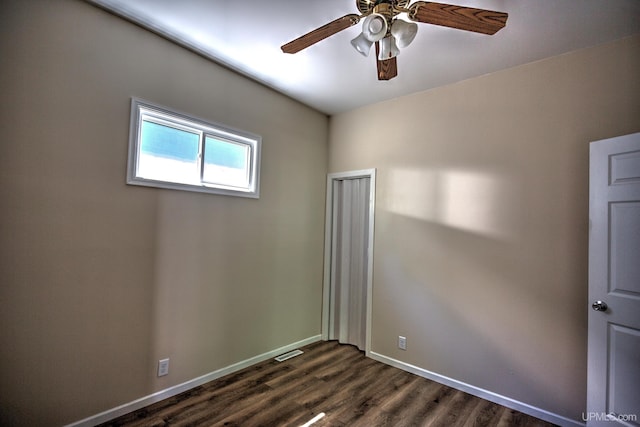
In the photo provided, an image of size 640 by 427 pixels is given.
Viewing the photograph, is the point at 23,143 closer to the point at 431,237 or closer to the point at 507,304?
the point at 431,237

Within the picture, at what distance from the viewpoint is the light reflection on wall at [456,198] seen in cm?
248

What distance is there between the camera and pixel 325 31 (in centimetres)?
165

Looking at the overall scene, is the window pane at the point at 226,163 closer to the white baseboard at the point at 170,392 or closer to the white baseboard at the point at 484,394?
the white baseboard at the point at 170,392

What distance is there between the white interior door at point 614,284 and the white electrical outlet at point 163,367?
9.84 ft

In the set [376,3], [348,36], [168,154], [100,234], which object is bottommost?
[100,234]

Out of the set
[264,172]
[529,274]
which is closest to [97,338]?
[264,172]

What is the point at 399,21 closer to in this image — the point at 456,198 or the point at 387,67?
the point at 387,67

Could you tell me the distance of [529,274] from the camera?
2.33 meters

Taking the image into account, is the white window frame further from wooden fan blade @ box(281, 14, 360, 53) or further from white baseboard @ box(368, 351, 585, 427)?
white baseboard @ box(368, 351, 585, 427)

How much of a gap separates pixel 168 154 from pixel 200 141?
1.00ft

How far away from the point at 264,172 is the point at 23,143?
1.77 meters

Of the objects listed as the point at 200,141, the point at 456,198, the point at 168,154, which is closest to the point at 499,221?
the point at 456,198

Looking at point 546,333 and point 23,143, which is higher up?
point 23,143

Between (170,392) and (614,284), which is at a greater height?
(614,284)
